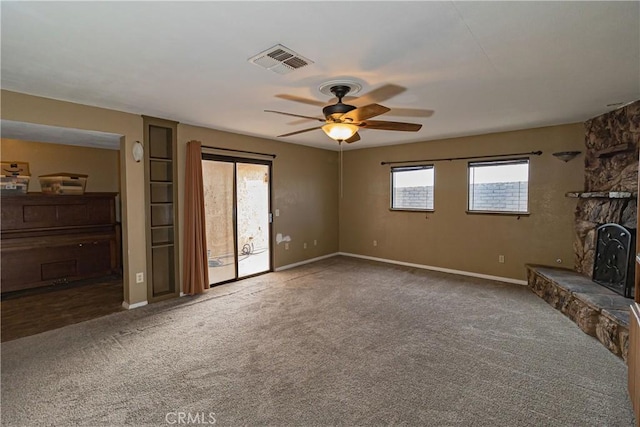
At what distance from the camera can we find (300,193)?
6.39 meters

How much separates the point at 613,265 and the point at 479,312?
1.64 metres

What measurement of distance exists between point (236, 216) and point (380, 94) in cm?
317

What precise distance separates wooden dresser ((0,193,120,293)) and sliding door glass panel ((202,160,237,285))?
2.06 m

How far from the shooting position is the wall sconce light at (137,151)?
3961 millimetres

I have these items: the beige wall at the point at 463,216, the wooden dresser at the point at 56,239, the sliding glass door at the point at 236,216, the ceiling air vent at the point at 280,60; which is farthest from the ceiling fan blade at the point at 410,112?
the wooden dresser at the point at 56,239

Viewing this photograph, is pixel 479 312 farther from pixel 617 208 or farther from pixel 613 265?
pixel 617 208

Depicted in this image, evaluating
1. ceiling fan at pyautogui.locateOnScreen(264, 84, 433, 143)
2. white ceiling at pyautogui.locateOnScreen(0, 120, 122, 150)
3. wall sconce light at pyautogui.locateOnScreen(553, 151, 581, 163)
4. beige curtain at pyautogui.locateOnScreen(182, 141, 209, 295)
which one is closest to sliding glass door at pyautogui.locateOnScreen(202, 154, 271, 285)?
beige curtain at pyautogui.locateOnScreen(182, 141, 209, 295)

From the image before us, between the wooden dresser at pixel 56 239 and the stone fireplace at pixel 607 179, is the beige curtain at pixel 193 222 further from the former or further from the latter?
the stone fireplace at pixel 607 179

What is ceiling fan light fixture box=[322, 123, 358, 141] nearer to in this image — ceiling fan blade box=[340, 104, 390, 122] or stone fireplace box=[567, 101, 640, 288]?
ceiling fan blade box=[340, 104, 390, 122]

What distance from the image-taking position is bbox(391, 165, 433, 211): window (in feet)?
19.6

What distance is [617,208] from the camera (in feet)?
12.1

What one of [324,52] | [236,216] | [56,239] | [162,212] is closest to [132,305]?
[162,212]

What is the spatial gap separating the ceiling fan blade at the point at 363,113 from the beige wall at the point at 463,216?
11.2 feet

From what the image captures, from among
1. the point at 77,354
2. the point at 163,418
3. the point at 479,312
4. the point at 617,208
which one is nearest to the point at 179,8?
the point at 163,418
